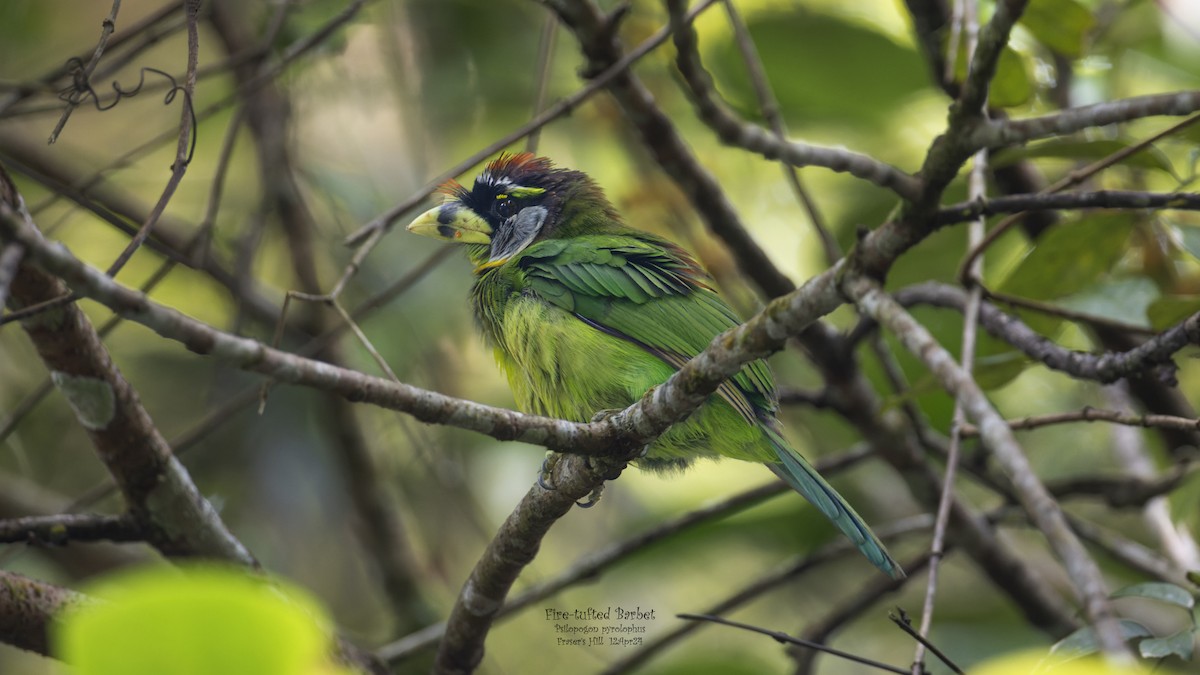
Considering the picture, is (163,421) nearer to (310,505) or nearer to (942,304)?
(310,505)

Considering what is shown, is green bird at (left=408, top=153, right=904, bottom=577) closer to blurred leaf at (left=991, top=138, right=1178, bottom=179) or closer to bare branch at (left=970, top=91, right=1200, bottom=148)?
blurred leaf at (left=991, top=138, right=1178, bottom=179)

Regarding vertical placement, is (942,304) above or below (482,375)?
below

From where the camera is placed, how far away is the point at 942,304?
3.36m

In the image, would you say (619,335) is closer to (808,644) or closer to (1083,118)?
(808,644)

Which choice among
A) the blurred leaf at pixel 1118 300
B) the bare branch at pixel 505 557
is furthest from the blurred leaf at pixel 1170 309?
the bare branch at pixel 505 557

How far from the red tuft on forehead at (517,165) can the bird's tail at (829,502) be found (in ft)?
4.45

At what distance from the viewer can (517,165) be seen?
383cm

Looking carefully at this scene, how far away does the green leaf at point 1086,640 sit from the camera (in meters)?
2.14

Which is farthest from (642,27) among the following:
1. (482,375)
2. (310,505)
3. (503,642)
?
(503,642)

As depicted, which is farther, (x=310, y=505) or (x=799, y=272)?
(x=799, y=272)

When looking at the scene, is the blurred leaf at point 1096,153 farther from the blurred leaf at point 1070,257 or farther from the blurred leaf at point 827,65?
the blurred leaf at point 827,65

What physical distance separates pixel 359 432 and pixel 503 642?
161 centimetres

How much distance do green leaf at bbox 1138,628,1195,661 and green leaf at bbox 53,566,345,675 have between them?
179cm

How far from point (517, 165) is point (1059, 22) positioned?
1.78 m
